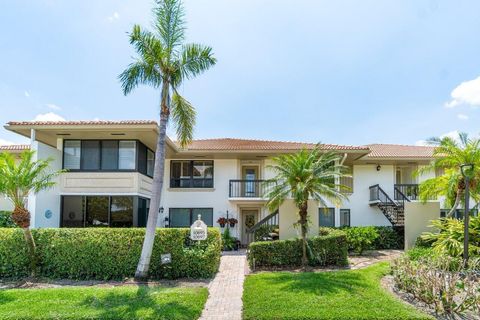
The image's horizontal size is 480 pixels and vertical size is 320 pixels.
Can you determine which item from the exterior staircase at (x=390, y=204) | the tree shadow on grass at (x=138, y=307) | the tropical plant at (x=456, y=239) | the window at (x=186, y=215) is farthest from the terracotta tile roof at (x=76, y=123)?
the exterior staircase at (x=390, y=204)

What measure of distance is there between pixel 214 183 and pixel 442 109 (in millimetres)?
12584

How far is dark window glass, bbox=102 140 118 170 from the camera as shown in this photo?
1614 cm

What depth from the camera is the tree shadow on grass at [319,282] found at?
897cm

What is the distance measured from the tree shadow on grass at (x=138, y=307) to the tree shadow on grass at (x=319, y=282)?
8.63ft

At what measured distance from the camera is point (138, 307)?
780 cm

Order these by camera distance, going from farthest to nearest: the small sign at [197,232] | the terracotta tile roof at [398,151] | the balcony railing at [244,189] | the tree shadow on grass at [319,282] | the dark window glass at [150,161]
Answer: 1. the terracotta tile roof at [398,151]
2. the balcony railing at [244,189]
3. the dark window glass at [150,161]
4. the small sign at [197,232]
5. the tree shadow on grass at [319,282]

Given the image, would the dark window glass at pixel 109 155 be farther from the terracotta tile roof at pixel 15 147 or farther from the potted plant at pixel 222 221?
the potted plant at pixel 222 221

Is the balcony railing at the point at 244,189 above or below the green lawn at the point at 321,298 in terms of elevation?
above

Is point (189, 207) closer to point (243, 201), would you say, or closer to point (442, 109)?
point (243, 201)

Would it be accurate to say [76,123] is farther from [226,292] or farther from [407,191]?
[407,191]

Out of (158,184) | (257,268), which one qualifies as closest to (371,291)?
(257,268)

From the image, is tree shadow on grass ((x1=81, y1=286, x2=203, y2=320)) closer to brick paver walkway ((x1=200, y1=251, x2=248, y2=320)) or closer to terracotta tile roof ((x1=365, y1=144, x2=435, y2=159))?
brick paver walkway ((x1=200, y1=251, x2=248, y2=320))

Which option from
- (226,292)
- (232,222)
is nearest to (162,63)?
(226,292)

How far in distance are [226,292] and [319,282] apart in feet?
8.56
